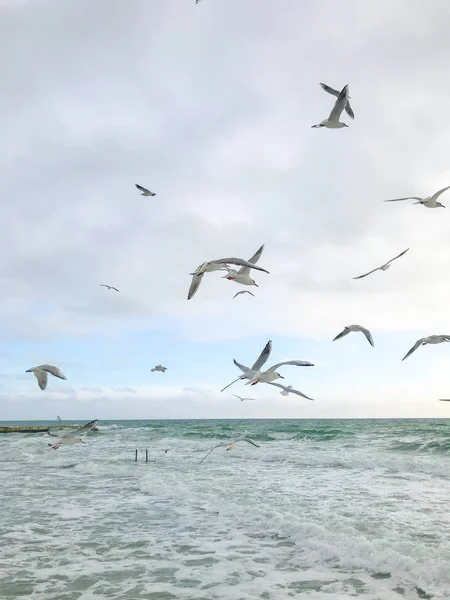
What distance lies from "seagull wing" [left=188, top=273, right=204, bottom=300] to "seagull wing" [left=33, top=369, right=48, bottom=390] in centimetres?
365

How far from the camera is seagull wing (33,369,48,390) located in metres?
9.41

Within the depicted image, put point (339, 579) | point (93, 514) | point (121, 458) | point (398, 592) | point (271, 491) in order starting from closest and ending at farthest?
point (398, 592) → point (339, 579) → point (93, 514) → point (271, 491) → point (121, 458)

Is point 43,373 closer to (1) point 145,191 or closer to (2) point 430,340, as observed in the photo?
(1) point 145,191

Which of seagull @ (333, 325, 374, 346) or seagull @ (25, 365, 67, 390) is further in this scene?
seagull @ (333, 325, 374, 346)

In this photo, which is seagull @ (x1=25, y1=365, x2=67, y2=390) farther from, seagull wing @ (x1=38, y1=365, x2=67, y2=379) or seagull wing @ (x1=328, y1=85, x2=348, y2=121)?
seagull wing @ (x1=328, y1=85, x2=348, y2=121)

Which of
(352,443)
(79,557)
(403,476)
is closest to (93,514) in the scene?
(79,557)

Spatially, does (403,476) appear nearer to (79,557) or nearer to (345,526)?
(345,526)

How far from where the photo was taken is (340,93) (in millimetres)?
9805

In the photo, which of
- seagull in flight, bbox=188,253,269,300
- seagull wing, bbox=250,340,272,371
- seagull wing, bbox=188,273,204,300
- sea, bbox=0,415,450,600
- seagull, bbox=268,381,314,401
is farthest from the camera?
seagull wing, bbox=250,340,272,371

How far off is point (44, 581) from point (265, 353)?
4.97m

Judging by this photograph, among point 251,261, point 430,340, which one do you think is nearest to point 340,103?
point 251,261

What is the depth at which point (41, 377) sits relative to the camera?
9516mm

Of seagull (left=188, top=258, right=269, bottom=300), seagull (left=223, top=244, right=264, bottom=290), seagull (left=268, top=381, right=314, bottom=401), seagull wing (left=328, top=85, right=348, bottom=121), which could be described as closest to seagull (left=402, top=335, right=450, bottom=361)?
seagull (left=268, top=381, right=314, bottom=401)

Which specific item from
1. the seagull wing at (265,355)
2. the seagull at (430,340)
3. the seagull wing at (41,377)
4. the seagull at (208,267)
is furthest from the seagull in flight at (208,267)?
the seagull at (430,340)
